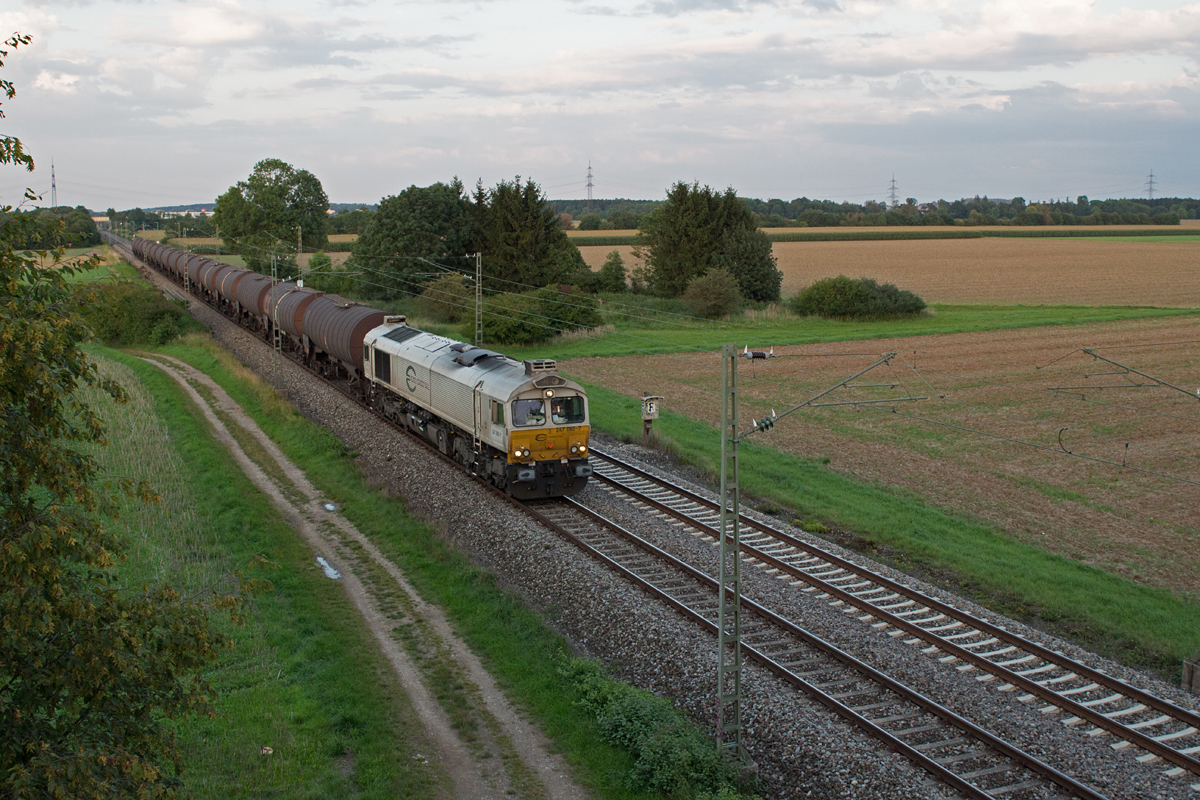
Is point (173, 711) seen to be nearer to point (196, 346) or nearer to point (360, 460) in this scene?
point (360, 460)

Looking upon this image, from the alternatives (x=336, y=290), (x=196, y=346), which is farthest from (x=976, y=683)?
(x=336, y=290)

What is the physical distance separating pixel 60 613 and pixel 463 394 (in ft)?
53.6

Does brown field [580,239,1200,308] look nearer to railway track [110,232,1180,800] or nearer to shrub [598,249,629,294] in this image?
shrub [598,249,629,294]

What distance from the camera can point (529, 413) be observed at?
20531 millimetres

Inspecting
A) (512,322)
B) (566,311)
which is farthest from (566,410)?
(566,311)

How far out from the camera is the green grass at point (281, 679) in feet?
36.1

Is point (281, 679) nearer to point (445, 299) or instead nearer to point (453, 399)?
point (453, 399)

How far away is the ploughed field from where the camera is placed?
7600 centimetres

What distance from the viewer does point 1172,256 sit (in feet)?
328

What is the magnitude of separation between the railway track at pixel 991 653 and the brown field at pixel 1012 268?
5878 centimetres

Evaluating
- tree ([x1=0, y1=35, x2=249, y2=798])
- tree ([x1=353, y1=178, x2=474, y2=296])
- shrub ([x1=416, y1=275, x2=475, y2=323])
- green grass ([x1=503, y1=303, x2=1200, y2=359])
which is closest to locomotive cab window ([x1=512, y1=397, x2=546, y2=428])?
tree ([x1=0, y1=35, x2=249, y2=798])

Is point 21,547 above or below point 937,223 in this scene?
below

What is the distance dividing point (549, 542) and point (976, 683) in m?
8.78

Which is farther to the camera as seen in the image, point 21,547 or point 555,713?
point 555,713
